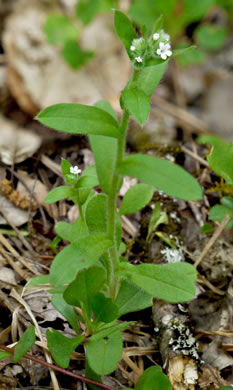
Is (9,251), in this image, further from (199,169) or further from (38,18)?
(38,18)

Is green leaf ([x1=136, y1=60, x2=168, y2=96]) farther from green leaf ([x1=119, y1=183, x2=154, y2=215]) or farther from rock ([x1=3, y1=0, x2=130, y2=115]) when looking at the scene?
rock ([x1=3, y1=0, x2=130, y2=115])

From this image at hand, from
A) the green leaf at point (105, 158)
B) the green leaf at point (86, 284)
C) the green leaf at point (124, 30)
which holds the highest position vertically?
the green leaf at point (124, 30)

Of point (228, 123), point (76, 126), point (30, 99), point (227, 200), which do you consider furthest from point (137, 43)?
point (228, 123)

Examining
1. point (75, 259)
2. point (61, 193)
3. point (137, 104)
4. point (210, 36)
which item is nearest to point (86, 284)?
point (75, 259)

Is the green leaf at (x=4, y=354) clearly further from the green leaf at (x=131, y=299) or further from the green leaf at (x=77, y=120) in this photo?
the green leaf at (x=77, y=120)

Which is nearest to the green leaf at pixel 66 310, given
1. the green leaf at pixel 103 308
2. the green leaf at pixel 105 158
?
the green leaf at pixel 103 308

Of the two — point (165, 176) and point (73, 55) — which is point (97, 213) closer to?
point (165, 176)
